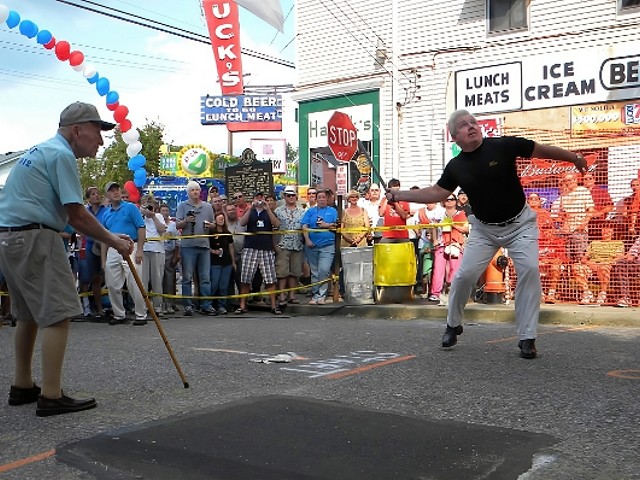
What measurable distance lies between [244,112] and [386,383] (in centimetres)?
3858

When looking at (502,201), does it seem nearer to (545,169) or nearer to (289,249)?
(545,169)

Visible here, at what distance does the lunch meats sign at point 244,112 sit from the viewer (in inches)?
1673

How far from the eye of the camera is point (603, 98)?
16109 mm

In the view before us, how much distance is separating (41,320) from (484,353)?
3.95 meters

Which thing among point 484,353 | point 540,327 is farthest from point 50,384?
point 540,327

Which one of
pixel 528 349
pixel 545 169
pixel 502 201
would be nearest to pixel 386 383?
pixel 528 349

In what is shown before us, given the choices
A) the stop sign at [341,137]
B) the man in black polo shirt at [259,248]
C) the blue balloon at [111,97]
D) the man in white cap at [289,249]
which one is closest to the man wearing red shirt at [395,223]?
the man in white cap at [289,249]

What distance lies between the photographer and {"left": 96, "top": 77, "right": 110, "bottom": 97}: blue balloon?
17.2 metres

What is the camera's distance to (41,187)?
15.3 ft

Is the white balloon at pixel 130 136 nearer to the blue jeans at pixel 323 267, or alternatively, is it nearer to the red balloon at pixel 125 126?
the red balloon at pixel 125 126

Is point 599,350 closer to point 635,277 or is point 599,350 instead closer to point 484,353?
point 484,353

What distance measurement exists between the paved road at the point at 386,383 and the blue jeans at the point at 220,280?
3.30 metres

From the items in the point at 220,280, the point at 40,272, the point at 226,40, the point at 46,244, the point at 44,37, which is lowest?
the point at 220,280

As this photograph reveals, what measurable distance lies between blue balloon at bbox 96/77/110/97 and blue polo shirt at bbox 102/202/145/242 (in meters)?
7.29
